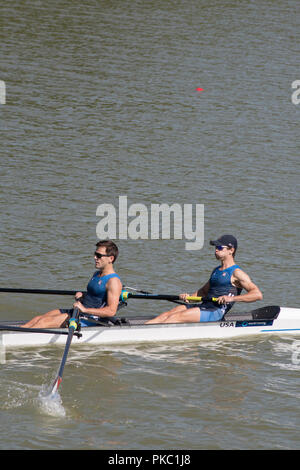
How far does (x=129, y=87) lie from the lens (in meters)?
29.5

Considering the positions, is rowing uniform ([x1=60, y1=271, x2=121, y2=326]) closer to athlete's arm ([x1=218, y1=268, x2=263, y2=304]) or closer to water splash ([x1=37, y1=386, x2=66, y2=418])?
athlete's arm ([x1=218, y1=268, x2=263, y2=304])

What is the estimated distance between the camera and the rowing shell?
1265 centimetres

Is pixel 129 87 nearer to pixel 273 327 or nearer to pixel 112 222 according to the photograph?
pixel 112 222

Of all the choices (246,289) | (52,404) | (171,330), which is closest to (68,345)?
(52,404)

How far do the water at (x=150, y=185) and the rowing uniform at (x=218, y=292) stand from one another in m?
0.52

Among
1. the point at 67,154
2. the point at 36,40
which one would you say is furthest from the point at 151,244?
the point at 36,40

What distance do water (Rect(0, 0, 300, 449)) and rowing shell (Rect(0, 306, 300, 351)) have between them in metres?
0.20

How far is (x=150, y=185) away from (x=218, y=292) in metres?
8.74

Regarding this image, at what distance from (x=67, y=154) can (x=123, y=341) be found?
11331 millimetres

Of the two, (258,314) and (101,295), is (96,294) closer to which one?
(101,295)

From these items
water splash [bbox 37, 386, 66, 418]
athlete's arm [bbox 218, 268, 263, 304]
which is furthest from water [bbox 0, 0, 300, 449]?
athlete's arm [bbox 218, 268, 263, 304]

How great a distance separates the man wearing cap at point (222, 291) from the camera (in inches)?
515

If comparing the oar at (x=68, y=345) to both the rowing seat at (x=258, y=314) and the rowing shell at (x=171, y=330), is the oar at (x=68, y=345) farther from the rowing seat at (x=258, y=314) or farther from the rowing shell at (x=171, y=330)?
the rowing seat at (x=258, y=314)

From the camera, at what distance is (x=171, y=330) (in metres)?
13.2
